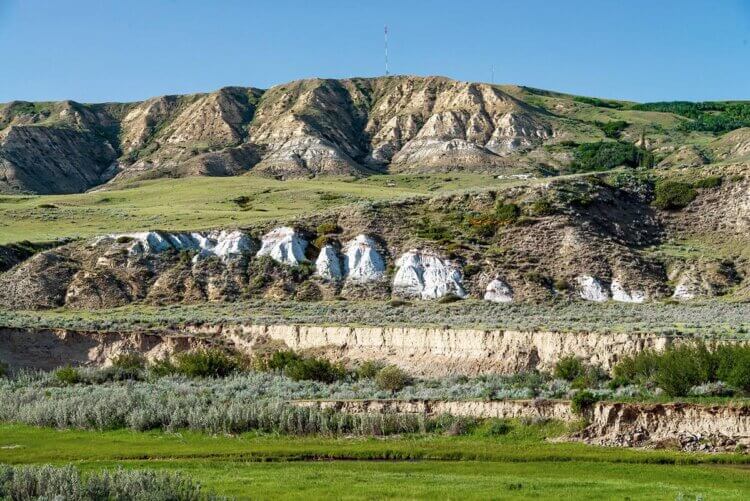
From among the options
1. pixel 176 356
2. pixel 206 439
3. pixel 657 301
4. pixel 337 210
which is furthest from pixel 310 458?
pixel 337 210

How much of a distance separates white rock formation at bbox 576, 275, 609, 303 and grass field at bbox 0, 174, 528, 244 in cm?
2900

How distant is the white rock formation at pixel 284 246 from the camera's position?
67000 millimetres

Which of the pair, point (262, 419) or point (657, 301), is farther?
point (657, 301)

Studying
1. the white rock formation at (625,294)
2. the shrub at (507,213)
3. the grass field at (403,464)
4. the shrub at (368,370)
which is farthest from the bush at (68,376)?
the shrub at (507,213)

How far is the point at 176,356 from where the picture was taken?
154ft

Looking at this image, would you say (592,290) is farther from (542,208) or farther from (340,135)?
(340,135)

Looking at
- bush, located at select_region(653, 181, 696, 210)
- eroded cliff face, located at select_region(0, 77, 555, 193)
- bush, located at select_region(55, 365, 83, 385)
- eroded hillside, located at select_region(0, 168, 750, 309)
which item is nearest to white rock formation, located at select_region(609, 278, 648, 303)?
eroded hillside, located at select_region(0, 168, 750, 309)

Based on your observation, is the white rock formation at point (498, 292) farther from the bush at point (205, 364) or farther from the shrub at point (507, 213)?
the bush at point (205, 364)

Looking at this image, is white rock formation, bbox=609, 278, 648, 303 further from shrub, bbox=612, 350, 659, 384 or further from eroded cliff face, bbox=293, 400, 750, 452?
eroded cliff face, bbox=293, 400, 750, 452

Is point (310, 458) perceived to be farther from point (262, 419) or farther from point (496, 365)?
point (496, 365)

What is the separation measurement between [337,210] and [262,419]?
46.6 metres

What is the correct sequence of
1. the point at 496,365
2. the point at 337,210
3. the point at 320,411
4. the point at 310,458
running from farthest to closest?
the point at 337,210 < the point at 496,365 < the point at 320,411 < the point at 310,458

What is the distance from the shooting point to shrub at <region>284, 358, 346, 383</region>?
40.5 metres

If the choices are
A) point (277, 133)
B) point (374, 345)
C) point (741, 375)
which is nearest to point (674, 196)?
point (374, 345)
